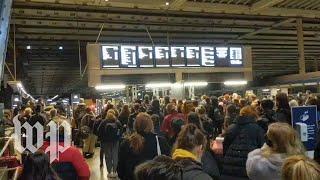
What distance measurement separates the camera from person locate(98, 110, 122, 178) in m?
8.53

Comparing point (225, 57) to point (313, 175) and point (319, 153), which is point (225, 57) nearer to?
point (319, 153)

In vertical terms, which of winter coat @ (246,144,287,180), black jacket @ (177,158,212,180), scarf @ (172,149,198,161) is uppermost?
black jacket @ (177,158,212,180)

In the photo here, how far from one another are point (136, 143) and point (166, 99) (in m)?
6.06

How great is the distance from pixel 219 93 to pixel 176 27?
12021mm

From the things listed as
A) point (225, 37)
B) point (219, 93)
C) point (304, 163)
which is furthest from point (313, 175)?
point (219, 93)

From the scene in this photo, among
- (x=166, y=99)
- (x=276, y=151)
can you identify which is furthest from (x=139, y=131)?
(x=166, y=99)

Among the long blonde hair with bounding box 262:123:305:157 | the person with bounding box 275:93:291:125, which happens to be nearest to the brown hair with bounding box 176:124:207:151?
the long blonde hair with bounding box 262:123:305:157

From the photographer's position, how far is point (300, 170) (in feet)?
6.05

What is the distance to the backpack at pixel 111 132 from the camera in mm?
8516

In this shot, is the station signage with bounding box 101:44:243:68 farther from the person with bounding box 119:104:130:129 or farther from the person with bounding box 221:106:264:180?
the person with bounding box 221:106:264:180

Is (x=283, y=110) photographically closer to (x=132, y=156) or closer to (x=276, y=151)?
(x=132, y=156)

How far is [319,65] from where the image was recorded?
2256 cm

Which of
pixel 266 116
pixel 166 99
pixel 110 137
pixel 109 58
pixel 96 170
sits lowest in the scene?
pixel 96 170

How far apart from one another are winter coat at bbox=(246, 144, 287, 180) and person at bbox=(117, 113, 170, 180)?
4.67 feet
